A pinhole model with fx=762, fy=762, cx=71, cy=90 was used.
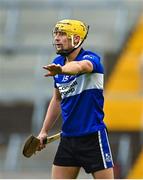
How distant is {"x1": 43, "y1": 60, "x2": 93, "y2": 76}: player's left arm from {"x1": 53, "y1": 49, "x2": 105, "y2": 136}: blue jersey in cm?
10

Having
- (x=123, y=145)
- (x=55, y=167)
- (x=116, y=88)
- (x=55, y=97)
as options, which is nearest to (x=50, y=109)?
(x=55, y=97)

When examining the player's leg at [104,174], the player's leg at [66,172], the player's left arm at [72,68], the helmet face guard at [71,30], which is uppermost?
the helmet face guard at [71,30]

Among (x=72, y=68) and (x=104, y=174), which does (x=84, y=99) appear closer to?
(x=72, y=68)

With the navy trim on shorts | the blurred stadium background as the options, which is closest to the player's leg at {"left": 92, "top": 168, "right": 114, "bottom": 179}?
the navy trim on shorts

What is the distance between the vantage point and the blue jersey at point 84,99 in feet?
16.6

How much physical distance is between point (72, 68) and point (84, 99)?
40 cm

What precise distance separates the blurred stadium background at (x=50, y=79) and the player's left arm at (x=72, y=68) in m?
4.49

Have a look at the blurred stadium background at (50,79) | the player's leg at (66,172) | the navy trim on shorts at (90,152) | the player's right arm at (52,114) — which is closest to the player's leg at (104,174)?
the navy trim on shorts at (90,152)

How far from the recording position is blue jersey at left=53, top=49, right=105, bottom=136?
5055 millimetres

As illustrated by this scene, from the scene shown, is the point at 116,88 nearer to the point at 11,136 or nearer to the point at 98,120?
the point at 11,136

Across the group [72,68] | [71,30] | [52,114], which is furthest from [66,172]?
[71,30]

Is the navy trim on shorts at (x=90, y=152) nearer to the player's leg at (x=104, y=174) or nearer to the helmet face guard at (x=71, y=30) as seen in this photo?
the player's leg at (x=104, y=174)

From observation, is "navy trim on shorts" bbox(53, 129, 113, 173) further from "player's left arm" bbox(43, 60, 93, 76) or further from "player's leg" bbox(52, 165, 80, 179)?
"player's left arm" bbox(43, 60, 93, 76)

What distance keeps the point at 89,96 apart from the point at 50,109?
1.62 ft
